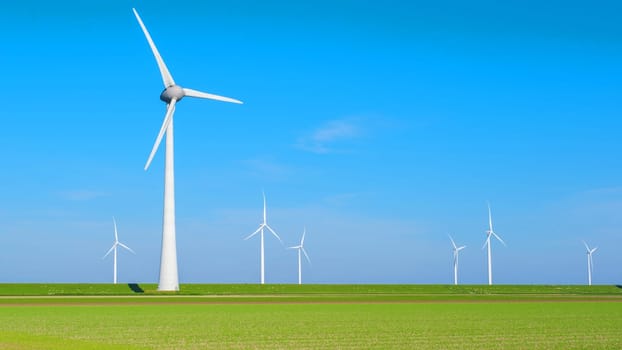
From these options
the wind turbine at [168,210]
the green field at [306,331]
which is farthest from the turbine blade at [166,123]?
the green field at [306,331]

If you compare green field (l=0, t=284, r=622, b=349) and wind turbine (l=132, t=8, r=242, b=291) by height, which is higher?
wind turbine (l=132, t=8, r=242, b=291)

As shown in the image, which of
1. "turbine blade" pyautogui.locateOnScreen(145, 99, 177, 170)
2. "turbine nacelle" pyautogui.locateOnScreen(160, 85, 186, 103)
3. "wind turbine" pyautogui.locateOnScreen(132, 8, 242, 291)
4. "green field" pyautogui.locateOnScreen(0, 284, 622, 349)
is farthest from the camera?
"turbine nacelle" pyautogui.locateOnScreen(160, 85, 186, 103)

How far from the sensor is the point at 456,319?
44.0 m

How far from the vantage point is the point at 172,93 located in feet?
292

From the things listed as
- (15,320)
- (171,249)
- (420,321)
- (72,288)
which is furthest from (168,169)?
(420,321)

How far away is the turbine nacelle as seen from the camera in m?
89.1

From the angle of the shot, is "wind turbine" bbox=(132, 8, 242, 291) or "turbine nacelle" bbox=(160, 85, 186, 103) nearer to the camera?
"wind turbine" bbox=(132, 8, 242, 291)

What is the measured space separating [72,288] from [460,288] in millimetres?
50516

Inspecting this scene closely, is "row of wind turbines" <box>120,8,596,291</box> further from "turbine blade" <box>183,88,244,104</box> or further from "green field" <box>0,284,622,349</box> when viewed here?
"green field" <box>0,284,622,349</box>

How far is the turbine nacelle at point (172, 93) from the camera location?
8906cm

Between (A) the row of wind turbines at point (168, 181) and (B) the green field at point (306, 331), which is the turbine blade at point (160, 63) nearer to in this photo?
(A) the row of wind turbines at point (168, 181)

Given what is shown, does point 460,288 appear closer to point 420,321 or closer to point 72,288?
point 72,288

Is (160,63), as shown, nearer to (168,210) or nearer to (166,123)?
(166,123)

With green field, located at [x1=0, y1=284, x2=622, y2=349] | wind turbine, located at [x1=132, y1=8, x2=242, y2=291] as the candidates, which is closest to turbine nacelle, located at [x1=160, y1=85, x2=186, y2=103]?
wind turbine, located at [x1=132, y1=8, x2=242, y2=291]
